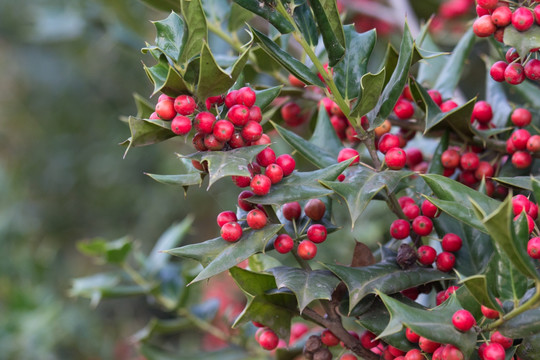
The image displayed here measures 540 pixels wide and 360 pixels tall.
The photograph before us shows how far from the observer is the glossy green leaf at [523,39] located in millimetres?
659

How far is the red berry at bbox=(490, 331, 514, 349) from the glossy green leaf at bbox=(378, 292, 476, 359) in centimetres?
3

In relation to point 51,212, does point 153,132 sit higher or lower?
higher

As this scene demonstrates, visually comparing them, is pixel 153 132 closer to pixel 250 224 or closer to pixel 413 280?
pixel 250 224

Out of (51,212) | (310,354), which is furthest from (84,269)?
(310,354)

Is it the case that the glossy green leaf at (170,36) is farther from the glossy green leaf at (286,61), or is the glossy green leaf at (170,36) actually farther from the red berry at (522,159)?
the red berry at (522,159)

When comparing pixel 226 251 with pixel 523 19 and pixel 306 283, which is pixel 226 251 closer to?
pixel 306 283

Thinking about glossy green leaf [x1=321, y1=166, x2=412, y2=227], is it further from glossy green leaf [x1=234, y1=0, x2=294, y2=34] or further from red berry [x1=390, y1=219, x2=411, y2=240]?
glossy green leaf [x1=234, y1=0, x2=294, y2=34]

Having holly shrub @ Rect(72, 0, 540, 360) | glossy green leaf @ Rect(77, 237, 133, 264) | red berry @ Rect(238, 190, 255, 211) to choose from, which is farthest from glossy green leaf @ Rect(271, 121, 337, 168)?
glossy green leaf @ Rect(77, 237, 133, 264)

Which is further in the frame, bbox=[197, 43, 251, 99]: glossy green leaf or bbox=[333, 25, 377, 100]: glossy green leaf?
bbox=[333, 25, 377, 100]: glossy green leaf

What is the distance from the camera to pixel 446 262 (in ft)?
2.44

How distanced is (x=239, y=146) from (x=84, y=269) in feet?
10.4

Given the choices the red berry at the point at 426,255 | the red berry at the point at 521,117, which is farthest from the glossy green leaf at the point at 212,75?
the red berry at the point at 521,117

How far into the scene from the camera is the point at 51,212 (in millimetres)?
3598

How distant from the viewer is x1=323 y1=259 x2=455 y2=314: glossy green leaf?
67 cm
